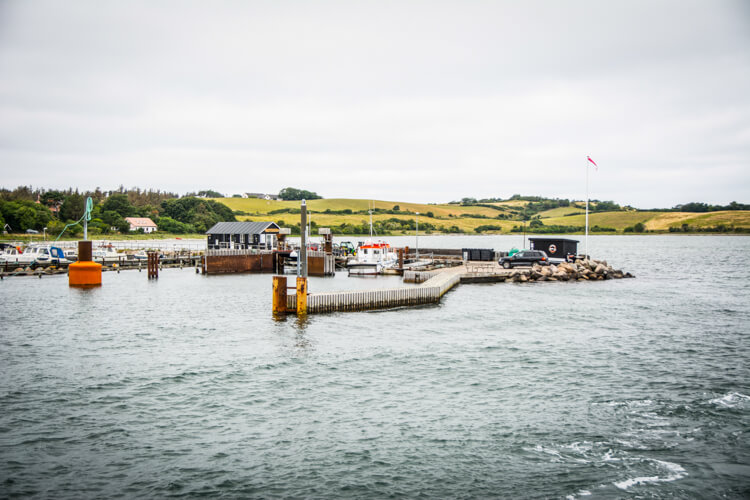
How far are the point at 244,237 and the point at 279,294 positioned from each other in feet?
145

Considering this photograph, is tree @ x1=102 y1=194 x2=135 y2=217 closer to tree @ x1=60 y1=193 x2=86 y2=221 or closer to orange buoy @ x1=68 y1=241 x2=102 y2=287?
tree @ x1=60 y1=193 x2=86 y2=221

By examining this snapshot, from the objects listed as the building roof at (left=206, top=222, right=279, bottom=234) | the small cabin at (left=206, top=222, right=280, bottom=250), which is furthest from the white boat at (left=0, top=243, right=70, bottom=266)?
the building roof at (left=206, top=222, right=279, bottom=234)

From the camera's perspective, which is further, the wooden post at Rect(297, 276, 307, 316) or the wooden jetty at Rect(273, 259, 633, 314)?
the wooden jetty at Rect(273, 259, 633, 314)

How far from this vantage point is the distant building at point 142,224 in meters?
149

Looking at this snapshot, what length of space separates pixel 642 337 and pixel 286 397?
20.1m

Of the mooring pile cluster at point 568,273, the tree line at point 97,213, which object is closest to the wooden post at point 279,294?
the mooring pile cluster at point 568,273

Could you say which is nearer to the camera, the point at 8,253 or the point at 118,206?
the point at 8,253

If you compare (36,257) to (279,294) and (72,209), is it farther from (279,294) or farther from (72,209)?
(72,209)

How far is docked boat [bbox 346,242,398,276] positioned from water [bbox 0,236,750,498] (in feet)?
108

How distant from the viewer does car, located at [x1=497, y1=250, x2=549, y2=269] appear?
61062 mm

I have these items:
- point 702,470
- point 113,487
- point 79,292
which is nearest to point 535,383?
point 702,470

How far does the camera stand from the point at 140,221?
152 m

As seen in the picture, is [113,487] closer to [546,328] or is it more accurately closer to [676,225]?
[546,328]

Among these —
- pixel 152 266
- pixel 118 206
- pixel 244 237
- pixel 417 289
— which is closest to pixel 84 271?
pixel 152 266
